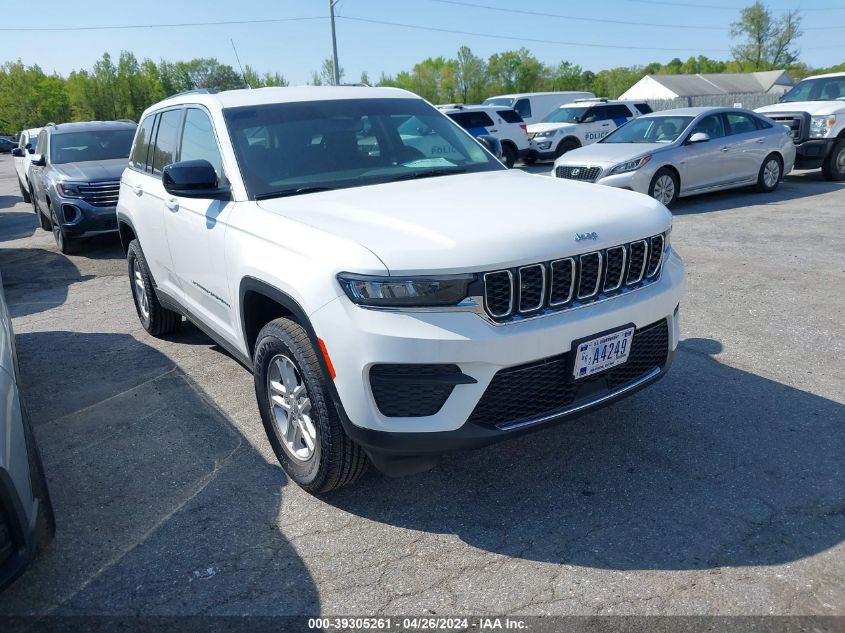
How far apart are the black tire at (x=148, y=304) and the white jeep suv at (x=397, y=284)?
1.37m

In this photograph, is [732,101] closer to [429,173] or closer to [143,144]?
[143,144]

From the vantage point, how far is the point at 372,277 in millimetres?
2812

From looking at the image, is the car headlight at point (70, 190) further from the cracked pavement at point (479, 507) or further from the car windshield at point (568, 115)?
the car windshield at point (568, 115)

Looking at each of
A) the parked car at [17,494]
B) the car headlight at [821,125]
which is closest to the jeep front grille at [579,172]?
the car headlight at [821,125]

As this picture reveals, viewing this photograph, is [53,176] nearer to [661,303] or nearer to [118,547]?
[118,547]

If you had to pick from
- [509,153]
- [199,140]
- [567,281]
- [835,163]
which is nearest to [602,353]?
[567,281]

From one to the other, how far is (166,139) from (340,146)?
162 cm

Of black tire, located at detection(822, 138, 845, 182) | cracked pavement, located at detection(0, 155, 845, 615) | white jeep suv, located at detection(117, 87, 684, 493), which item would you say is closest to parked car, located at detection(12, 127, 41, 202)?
cracked pavement, located at detection(0, 155, 845, 615)

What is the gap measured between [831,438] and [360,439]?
256 centimetres

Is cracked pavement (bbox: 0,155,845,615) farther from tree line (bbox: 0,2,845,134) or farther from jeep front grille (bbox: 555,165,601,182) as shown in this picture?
tree line (bbox: 0,2,845,134)

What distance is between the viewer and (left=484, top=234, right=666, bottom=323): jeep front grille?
289 centimetres

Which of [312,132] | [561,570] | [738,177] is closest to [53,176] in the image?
[312,132]

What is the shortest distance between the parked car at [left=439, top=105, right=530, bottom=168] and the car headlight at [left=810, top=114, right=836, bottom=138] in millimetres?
7178

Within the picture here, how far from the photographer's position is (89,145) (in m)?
11.4
